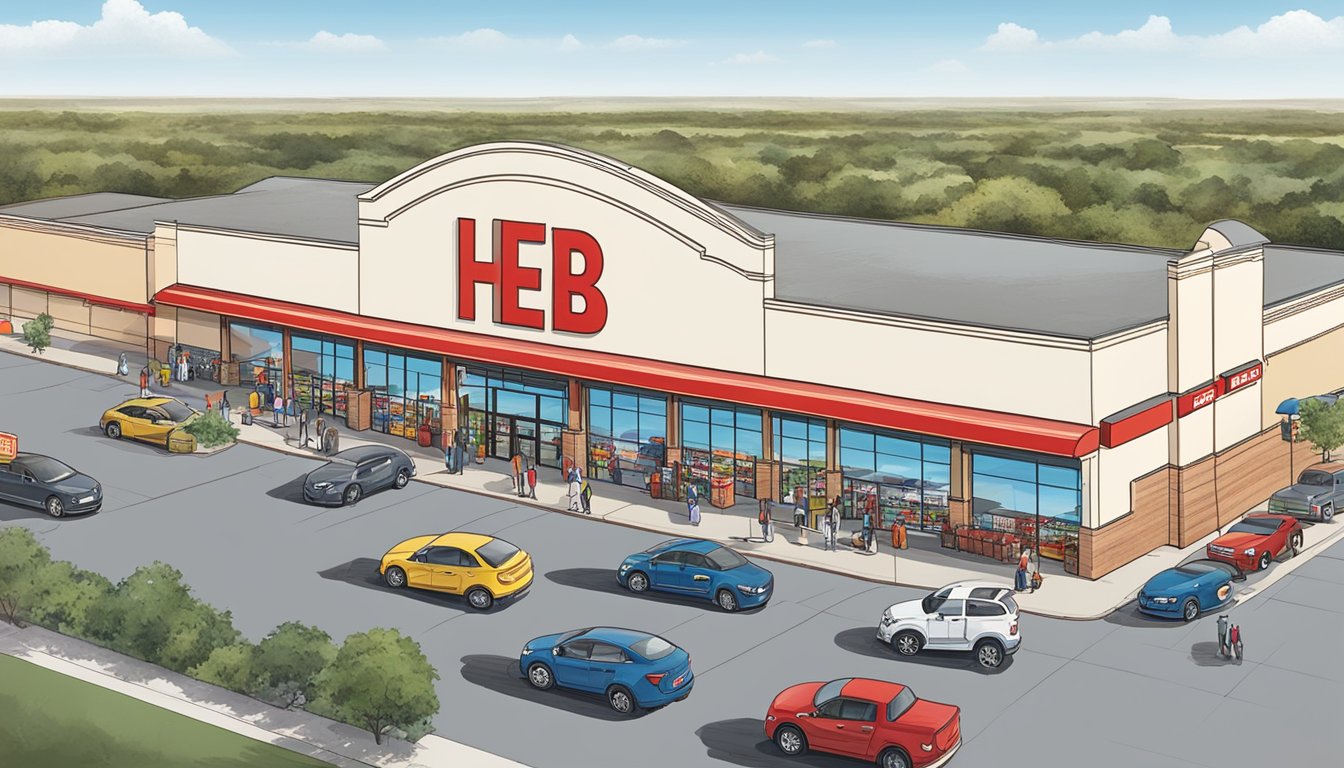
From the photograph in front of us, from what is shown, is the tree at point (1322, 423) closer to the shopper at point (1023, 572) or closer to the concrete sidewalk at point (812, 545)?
the concrete sidewalk at point (812, 545)

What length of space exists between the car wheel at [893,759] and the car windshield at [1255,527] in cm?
2043

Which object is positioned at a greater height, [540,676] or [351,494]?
[351,494]

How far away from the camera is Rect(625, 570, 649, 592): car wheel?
47.3 metres

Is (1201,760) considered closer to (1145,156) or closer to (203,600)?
(203,600)

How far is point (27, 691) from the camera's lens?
40.7 m

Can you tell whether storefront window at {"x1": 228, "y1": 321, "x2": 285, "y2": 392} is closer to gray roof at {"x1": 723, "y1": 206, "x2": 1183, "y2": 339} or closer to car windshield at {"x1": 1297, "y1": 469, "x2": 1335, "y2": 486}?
gray roof at {"x1": 723, "y1": 206, "x2": 1183, "y2": 339}

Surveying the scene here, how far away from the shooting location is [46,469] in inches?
2169

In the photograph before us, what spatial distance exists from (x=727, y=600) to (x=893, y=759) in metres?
11.3

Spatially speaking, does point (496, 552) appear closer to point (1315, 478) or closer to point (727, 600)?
point (727, 600)

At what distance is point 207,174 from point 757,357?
131 metres

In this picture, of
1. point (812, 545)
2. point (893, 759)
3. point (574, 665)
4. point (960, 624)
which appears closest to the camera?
point (893, 759)

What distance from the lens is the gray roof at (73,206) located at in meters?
86.8

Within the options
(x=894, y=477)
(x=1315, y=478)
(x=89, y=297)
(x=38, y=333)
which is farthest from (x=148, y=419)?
(x=1315, y=478)

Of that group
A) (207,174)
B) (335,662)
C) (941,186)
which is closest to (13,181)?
(207,174)
